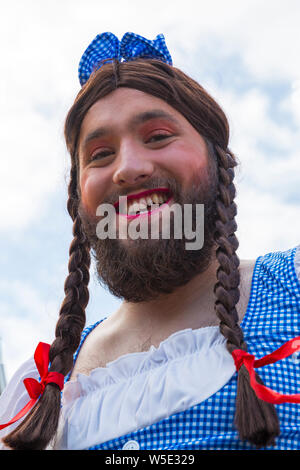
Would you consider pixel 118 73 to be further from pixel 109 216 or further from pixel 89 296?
pixel 89 296

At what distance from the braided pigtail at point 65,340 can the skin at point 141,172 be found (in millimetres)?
76

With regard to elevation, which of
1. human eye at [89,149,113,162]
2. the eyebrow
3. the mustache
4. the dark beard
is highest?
the eyebrow

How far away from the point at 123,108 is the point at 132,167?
220 millimetres

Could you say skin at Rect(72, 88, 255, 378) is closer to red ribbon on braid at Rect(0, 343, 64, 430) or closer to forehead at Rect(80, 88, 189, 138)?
forehead at Rect(80, 88, 189, 138)

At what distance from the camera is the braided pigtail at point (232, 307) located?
1.17 m

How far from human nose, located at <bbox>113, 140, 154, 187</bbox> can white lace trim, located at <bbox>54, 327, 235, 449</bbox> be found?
1.47 feet

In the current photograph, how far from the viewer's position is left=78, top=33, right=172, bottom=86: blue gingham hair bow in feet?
5.98

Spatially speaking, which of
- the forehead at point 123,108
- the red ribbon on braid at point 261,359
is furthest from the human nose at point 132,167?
the red ribbon on braid at point 261,359

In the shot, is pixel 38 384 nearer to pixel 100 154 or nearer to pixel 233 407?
pixel 233 407

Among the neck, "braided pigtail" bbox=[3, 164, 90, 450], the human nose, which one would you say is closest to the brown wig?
"braided pigtail" bbox=[3, 164, 90, 450]

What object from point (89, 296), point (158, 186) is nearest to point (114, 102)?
point (158, 186)

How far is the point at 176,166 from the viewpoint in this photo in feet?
5.05

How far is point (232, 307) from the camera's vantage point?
1.39 meters
